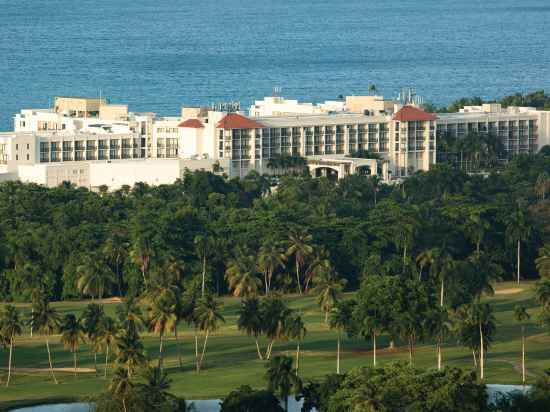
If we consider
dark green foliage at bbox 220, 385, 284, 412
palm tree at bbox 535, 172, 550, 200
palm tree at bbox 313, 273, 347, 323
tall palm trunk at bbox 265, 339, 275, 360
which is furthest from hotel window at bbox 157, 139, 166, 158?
dark green foliage at bbox 220, 385, 284, 412

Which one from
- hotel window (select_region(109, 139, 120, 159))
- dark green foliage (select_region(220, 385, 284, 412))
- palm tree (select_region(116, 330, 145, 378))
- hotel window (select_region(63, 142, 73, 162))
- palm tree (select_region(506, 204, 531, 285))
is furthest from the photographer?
hotel window (select_region(109, 139, 120, 159))

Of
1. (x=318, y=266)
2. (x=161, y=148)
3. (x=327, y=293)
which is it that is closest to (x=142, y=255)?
(x=318, y=266)

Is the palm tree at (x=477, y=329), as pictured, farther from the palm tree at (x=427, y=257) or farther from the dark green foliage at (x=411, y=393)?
the palm tree at (x=427, y=257)

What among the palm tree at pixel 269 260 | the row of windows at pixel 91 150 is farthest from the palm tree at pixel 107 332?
the row of windows at pixel 91 150

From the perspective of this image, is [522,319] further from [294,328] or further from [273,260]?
[273,260]

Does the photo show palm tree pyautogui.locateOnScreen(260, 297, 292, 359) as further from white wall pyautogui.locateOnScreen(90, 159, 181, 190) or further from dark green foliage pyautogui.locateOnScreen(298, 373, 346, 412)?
white wall pyautogui.locateOnScreen(90, 159, 181, 190)

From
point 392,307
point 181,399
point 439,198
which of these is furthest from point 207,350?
point 439,198
